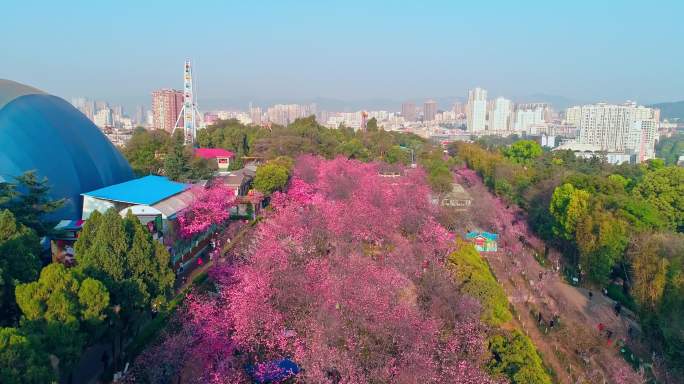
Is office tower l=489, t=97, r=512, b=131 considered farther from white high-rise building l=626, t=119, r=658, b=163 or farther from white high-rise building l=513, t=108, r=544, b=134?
white high-rise building l=626, t=119, r=658, b=163

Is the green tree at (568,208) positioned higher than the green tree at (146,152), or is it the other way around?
the green tree at (146,152)

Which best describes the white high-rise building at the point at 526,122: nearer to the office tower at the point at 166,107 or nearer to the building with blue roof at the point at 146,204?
the office tower at the point at 166,107

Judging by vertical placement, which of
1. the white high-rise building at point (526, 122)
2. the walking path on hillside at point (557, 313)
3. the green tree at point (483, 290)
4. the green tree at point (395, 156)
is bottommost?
the walking path on hillside at point (557, 313)

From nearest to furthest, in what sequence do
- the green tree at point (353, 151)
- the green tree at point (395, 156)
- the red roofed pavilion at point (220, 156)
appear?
the red roofed pavilion at point (220, 156) → the green tree at point (353, 151) → the green tree at point (395, 156)

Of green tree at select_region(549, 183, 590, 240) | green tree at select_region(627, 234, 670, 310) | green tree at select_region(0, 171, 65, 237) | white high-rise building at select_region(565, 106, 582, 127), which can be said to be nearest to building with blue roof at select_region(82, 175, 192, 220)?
green tree at select_region(0, 171, 65, 237)

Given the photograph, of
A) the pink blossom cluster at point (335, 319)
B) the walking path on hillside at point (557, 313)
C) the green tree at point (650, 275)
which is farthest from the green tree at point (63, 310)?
the green tree at point (650, 275)

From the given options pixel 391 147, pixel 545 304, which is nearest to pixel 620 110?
pixel 391 147

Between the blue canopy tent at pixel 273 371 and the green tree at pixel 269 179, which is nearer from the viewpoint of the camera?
the blue canopy tent at pixel 273 371
